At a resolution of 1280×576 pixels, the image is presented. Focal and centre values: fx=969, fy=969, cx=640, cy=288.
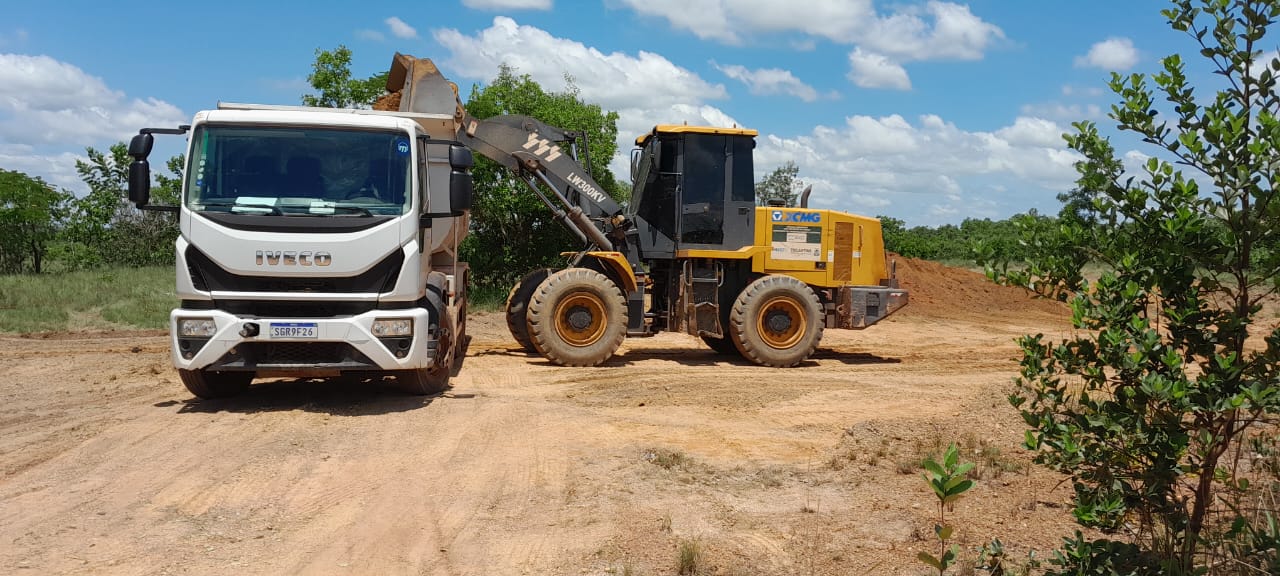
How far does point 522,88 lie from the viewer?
68.5 ft

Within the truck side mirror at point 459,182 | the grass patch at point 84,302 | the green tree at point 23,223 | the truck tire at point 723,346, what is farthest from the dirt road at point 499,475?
the green tree at point 23,223

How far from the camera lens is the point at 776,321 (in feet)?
43.4

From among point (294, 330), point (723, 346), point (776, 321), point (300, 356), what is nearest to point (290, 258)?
point (294, 330)

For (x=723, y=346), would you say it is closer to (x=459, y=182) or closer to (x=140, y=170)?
(x=459, y=182)

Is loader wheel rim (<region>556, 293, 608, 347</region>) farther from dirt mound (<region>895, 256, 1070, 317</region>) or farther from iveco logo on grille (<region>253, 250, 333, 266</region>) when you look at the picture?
dirt mound (<region>895, 256, 1070, 317</region>)

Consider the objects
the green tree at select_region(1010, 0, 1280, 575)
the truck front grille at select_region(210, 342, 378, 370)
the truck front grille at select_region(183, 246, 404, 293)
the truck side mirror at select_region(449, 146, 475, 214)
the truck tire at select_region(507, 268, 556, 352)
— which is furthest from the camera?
the truck tire at select_region(507, 268, 556, 352)

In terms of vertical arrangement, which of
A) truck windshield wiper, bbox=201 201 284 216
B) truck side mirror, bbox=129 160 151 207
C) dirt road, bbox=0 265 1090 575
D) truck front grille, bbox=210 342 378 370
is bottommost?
dirt road, bbox=0 265 1090 575

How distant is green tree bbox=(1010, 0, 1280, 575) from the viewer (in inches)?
153

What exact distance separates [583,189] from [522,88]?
837cm

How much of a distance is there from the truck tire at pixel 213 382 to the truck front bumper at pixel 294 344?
70cm

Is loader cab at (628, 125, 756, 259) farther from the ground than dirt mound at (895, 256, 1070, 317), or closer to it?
farther from the ground

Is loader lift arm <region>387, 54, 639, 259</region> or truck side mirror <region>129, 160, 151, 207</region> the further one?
loader lift arm <region>387, 54, 639, 259</region>

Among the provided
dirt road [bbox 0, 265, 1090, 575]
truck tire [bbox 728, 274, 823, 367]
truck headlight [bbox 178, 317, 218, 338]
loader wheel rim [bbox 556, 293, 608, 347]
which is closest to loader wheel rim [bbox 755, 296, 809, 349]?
truck tire [bbox 728, 274, 823, 367]

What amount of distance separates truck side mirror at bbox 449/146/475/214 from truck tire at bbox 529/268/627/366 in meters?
3.31
